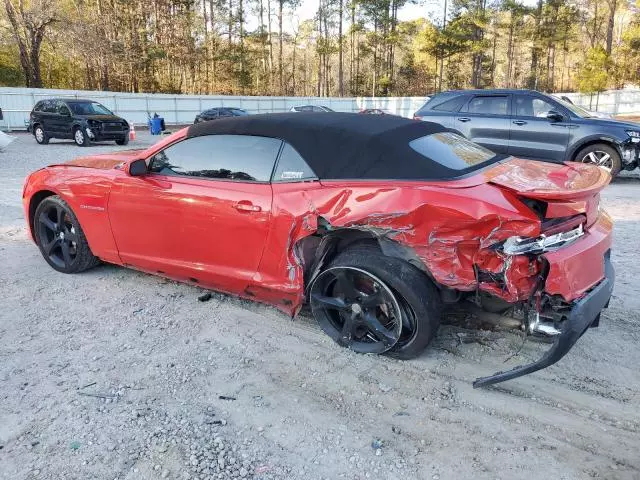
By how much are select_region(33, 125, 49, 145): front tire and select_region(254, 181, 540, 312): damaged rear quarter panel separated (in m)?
17.5

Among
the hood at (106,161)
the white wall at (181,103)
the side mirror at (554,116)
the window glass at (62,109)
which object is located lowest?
the hood at (106,161)

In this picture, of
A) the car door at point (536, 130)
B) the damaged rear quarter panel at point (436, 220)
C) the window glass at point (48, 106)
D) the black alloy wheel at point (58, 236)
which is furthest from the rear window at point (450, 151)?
the window glass at point (48, 106)

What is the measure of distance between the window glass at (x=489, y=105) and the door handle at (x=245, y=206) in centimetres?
764

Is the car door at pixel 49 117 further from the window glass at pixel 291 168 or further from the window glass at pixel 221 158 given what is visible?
the window glass at pixel 291 168

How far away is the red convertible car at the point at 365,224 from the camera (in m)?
2.71

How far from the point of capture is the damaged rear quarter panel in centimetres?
269

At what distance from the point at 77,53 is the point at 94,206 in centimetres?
3063

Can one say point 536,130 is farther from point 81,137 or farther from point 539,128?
point 81,137

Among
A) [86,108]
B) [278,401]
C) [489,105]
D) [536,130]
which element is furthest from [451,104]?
[86,108]

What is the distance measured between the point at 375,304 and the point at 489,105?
7777mm

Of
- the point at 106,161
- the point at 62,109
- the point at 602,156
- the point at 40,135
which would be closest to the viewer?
the point at 106,161

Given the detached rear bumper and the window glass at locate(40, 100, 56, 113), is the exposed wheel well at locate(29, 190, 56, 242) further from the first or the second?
the window glass at locate(40, 100, 56, 113)

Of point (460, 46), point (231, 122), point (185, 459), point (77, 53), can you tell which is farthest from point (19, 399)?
point (460, 46)

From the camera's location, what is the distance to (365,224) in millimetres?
3020
